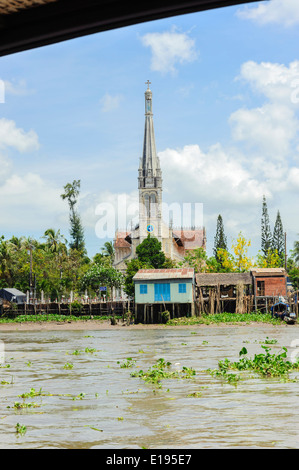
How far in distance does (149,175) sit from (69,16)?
8877 centimetres

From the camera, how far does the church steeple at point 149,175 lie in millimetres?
89688

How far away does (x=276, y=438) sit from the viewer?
8.22m

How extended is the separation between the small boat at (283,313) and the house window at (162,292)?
29.1ft

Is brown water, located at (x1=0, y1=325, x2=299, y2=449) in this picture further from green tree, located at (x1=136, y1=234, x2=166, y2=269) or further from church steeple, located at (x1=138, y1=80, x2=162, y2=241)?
church steeple, located at (x1=138, y1=80, x2=162, y2=241)

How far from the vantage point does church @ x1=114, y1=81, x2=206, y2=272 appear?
87188 millimetres

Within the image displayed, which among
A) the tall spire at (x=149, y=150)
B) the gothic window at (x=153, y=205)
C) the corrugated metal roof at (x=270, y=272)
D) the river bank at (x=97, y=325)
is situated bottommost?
the river bank at (x=97, y=325)

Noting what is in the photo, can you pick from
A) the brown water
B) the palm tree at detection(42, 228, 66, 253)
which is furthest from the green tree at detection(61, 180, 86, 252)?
the brown water

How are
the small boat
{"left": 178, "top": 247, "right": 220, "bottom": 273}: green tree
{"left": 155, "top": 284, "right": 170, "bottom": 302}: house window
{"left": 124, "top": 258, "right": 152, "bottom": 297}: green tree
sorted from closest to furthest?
the small boat → {"left": 155, "top": 284, "right": 170, "bottom": 302}: house window → {"left": 124, "top": 258, "right": 152, "bottom": 297}: green tree → {"left": 178, "top": 247, "right": 220, "bottom": 273}: green tree

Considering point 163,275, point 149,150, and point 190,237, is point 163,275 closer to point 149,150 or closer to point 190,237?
point 149,150

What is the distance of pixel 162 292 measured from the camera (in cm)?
4812

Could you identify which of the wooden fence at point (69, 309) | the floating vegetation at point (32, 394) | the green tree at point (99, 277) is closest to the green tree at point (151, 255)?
the green tree at point (99, 277)

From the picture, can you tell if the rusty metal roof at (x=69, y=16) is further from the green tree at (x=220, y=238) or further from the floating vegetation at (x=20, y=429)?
the green tree at (x=220, y=238)

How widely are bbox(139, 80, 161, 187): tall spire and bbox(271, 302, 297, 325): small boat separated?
46.9 m

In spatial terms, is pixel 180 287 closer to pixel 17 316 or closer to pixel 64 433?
pixel 17 316
